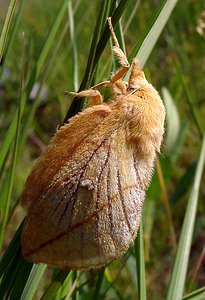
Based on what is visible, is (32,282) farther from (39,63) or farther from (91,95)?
(39,63)

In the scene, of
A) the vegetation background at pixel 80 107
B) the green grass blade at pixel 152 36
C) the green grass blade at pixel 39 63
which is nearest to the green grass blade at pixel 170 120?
the vegetation background at pixel 80 107

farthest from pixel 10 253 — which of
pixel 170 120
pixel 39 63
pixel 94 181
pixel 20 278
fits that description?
pixel 170 120

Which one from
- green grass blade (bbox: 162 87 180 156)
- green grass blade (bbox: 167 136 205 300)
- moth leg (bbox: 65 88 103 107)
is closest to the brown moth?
moth leg (bbox: 65 88 103 107)

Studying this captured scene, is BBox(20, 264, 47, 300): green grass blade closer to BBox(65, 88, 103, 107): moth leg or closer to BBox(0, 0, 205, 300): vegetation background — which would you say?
BBox(0, 0, 205, 300): vegetation background

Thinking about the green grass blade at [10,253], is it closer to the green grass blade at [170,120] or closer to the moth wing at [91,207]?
the moth wing at [91,207]

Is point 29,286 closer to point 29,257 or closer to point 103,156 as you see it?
point 29,257
